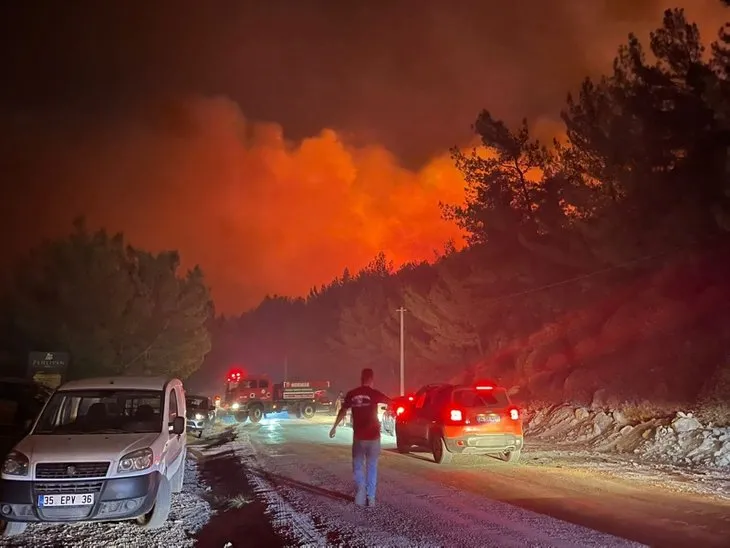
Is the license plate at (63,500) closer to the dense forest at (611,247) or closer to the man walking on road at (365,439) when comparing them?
the man walking on road at (365,439)

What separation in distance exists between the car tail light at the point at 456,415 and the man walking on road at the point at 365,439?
4943 millimetres

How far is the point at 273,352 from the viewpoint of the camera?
123 metres

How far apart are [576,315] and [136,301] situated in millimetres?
24509

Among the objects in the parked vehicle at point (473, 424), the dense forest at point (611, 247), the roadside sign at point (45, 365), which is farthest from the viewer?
the roadside sign at point (45, 365)

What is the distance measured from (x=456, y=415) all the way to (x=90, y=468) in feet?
28.5

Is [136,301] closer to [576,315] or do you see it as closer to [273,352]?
[576,315]

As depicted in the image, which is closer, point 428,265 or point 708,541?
point 708,541

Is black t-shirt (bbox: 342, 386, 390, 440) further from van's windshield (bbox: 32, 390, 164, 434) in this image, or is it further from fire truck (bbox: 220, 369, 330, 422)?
fire truck (bbox: 220, 369, 330, 422)

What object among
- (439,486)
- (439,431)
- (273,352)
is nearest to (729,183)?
(439,431)

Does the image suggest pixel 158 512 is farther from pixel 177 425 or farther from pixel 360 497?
pixel 360 497

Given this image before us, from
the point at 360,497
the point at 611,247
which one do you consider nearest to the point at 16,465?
the point at 360,497

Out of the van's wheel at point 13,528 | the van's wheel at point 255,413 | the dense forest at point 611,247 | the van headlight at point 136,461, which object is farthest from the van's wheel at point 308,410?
the van headlight at point 136,461

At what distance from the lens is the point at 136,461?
837 cm

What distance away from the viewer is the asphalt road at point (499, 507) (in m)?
7.88
